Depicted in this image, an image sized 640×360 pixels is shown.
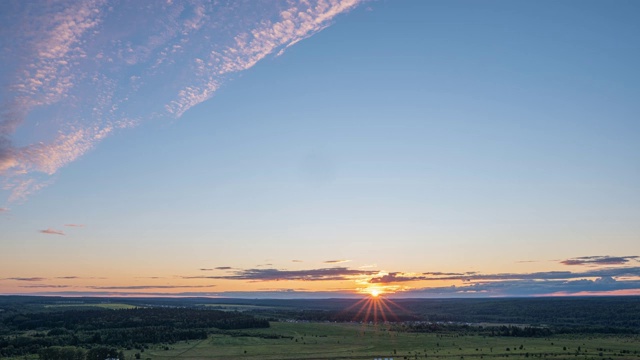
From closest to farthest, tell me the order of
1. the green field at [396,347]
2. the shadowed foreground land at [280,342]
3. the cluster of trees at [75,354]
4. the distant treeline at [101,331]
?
1. the cluster of trees at [75,354]
2. the green field at [396,347]
3. the shadowed foreground land at [280,342]
4. the distant treeline at [101,331]

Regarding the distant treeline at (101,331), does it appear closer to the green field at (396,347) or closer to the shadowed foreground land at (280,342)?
the shadowed foreground land at (280,342)

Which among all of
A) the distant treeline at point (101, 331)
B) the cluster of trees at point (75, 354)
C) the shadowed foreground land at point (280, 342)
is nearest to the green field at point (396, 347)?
the shadowed foreground land at point (280, 342)

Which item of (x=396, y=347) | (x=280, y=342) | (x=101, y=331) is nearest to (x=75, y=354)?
(x=101, y=331)

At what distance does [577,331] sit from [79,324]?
163m

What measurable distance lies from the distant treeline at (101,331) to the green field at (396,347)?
36.2 ft

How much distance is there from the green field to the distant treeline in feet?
36.2

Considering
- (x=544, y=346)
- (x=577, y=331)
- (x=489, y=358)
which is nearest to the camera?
(x=489, y=358)

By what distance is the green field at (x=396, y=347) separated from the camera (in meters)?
106

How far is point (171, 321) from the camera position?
181875 millimetres

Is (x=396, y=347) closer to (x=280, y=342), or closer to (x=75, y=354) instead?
(x=280, y=342)

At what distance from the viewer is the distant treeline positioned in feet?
411

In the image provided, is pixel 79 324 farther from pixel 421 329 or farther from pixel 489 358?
pixel 489 358

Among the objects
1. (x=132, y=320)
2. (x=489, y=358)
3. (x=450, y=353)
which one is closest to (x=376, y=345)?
(x=450, y=353)

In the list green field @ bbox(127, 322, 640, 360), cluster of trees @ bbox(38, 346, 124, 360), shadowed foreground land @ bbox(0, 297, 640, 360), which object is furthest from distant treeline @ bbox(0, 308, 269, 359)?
green field @ bbox(127, 322, 640, 360)
